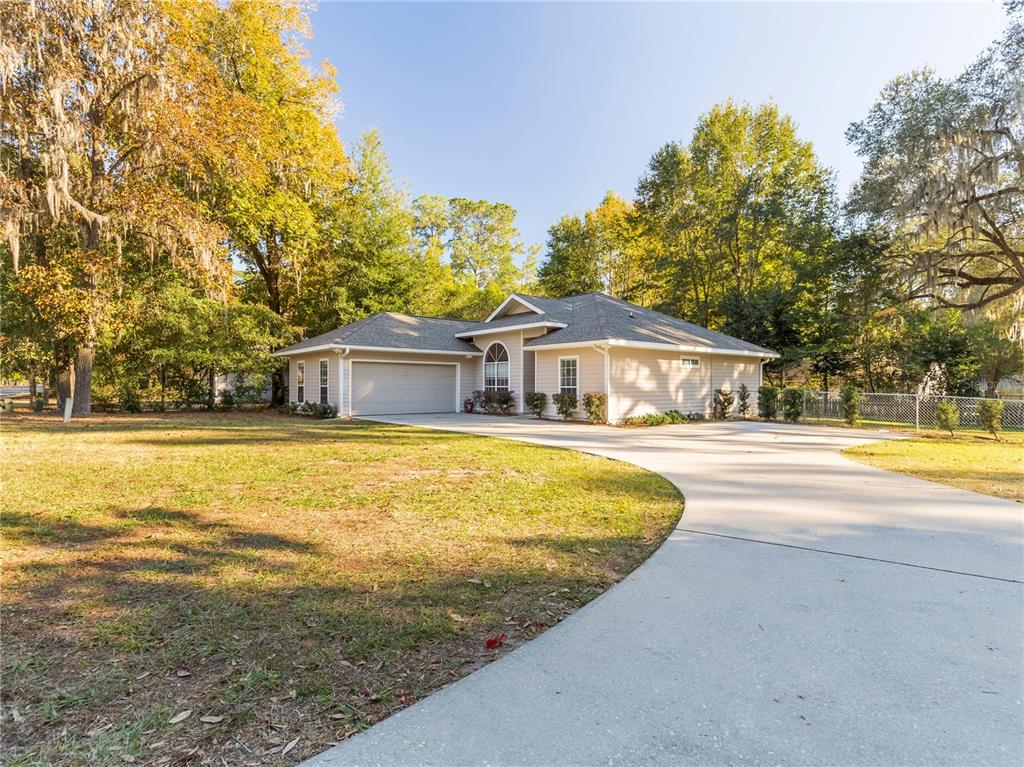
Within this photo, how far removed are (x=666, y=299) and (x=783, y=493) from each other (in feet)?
83.0

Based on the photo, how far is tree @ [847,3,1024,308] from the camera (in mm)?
13836

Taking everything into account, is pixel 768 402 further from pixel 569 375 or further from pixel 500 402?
pixel 500 402

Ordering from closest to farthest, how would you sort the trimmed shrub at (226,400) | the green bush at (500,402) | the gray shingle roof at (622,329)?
the gray shingle roof at (622,329) < the green bush at (500,402) < the trimmed shrub at (226,400)

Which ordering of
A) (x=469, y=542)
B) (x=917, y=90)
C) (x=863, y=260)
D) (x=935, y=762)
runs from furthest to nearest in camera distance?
(x=863, y=260) < (x=917, y=90) < (x=469, y=542) < (x=935, y=762)

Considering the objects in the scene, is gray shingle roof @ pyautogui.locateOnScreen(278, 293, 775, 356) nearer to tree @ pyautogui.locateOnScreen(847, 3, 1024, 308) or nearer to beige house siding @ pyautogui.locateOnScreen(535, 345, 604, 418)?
beige house siding @ pyautogui.locateOnScreen(535, 345, 604, 418)

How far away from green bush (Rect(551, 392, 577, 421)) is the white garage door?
5.05m

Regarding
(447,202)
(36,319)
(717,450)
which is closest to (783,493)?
(717,450)

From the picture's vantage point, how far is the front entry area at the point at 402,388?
58.2 feet

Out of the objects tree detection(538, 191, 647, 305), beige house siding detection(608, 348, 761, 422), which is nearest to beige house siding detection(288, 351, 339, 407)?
beige house siding detection(608, 348, 761, 422)

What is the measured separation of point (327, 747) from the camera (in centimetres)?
189

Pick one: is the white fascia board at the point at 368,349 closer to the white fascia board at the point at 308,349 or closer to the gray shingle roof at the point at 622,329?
the white fascia board at the point at 308,349

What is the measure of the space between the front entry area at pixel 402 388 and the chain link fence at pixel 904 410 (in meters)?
13.0

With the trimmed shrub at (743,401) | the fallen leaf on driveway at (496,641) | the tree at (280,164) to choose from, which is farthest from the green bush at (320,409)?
the fallen leaf on driveway at (496,641)

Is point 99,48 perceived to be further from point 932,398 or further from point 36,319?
point 932,398
